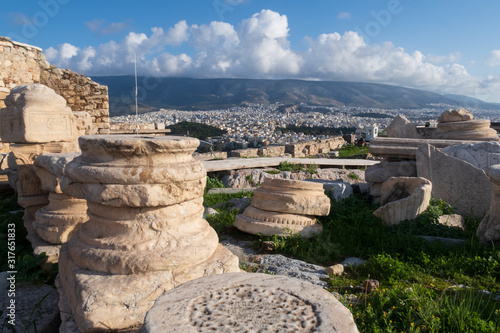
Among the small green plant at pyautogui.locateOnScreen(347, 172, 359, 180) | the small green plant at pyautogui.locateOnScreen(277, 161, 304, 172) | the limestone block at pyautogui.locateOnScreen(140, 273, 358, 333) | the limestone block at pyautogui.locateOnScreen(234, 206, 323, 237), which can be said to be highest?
the limestone block at pyautogui.locateOnScreen(140, 273, 358, 333)

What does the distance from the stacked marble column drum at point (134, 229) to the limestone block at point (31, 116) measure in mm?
1965

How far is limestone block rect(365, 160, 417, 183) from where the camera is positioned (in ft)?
21.1

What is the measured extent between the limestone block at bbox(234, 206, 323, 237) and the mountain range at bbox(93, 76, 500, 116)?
71.2m

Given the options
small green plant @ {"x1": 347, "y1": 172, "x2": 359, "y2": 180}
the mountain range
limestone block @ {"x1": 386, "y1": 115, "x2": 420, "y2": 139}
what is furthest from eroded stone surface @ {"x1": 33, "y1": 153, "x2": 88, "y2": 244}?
the mountain range

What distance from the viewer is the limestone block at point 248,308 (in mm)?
1452

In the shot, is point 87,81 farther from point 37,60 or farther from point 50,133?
point 50,133

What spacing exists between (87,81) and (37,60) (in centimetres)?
150

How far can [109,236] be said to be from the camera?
7.47 feet

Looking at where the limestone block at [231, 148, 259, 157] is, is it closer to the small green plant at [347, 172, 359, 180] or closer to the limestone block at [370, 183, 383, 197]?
the small green plant at [347, 172, 359, 180]

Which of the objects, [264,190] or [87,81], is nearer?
[264,190]

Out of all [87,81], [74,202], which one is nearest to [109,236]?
[74,202]

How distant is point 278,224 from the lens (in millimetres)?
4566

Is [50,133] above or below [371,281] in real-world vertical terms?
above

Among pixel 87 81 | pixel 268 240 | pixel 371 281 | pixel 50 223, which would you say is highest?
pixel 87 81
